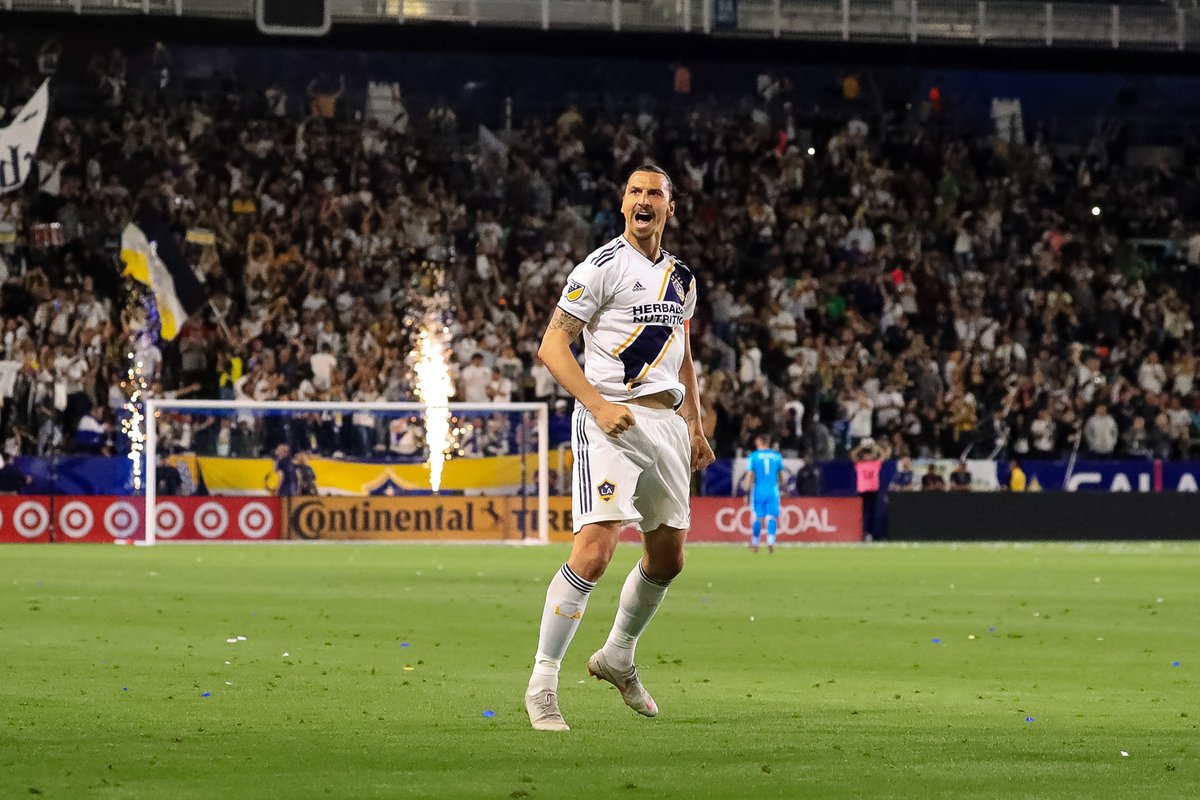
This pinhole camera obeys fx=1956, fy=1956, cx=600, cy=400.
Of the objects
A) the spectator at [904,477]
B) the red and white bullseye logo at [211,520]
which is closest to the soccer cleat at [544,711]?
the red and white bullseye logo at [211,520]

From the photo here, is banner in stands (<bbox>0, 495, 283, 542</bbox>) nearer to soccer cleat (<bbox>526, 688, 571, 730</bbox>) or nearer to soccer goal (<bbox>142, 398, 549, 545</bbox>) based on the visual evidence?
soccer goal (<bbox>142, 398, 549, 545</bbox>)

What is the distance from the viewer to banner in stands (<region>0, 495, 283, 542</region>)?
3133 cm

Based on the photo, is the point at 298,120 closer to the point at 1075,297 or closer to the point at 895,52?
the point at 895,52

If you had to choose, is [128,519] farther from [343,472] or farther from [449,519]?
[449,519]

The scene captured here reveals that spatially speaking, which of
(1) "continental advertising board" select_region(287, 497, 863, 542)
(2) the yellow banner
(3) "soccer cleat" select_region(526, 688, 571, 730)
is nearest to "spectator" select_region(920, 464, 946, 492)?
(1) "continental advertising board" select_region(287, 497, 863, 542)

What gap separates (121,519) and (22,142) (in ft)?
25.9

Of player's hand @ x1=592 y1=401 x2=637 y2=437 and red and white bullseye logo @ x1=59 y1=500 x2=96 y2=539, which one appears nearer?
player's hand @ x1=592 y1=401 x2=637 y2=437

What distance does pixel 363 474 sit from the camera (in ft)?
107

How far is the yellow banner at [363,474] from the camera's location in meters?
32.2

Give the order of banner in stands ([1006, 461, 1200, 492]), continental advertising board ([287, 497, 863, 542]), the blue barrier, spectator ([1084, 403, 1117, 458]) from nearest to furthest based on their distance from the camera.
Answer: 1. the blue barrier
2. continental advertising board ([287, 497, 863, 542])
3. banner in stands ([1006, 461, 1200, 492])
4. spectator ([1084, 403, 1117, 458])

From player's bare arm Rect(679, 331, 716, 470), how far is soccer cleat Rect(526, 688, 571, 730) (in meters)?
1.41

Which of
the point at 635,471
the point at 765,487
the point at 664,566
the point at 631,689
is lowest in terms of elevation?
the point at 765,487

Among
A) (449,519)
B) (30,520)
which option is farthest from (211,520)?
(449,519)

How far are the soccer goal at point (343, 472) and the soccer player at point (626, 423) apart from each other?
23.7 metres
